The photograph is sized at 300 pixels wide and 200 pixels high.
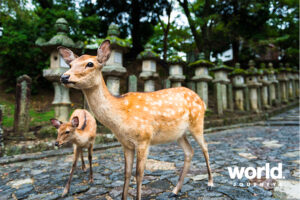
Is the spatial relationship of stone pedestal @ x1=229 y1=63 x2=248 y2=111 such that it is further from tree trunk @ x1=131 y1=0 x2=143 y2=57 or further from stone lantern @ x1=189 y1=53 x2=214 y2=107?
tree trunk @ x1=131 y1=0 x2=143 y2=57

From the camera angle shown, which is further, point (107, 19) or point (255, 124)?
point (107, 19)

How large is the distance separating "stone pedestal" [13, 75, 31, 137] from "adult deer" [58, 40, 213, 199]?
3483mm

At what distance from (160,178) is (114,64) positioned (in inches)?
140

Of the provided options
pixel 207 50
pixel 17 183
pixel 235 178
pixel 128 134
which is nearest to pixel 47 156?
pixel 17 183

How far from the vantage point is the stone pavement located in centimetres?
264

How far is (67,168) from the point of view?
3.79 meters

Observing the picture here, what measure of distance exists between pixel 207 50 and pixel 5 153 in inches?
443

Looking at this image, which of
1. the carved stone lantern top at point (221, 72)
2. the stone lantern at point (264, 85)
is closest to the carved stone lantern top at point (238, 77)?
the carved stone lantern top at point (221, 72)

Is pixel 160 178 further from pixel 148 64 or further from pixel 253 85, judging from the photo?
pixel 253 85

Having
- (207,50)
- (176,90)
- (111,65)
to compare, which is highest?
(207,50)

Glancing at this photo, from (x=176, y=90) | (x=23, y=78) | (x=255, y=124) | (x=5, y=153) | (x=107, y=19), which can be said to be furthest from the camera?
(x=107, y=19)

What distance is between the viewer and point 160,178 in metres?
3.19

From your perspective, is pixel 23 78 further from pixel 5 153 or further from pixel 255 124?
pixel 255 124

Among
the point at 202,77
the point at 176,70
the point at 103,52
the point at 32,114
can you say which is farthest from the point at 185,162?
the point at 32,114
